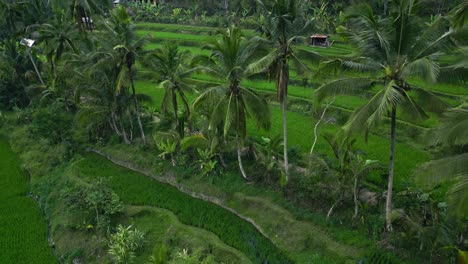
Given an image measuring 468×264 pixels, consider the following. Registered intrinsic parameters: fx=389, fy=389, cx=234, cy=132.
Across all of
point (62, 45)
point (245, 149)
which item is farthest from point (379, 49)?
point (62, 45)

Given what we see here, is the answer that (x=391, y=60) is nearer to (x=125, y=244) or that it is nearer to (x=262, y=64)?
(x=262, y=64)

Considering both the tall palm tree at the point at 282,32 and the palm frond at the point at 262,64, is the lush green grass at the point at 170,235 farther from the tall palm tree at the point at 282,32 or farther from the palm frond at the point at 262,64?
the palm frond at the point at 262,64

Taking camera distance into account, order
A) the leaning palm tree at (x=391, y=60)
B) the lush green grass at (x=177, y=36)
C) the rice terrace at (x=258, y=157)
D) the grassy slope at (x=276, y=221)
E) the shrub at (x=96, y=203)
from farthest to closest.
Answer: the lush green grass at (x=177, y=36) → the shrub at (x=96, y=203) → the grassy slope at (x=276, y=221) → the rice terrace at (x=258, y=157) → the leaning palm tree at (x=391, y=60)

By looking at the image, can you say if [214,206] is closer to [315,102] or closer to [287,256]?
[287,256]

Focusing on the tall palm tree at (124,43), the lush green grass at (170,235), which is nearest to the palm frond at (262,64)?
the lush green grass at (170,235)

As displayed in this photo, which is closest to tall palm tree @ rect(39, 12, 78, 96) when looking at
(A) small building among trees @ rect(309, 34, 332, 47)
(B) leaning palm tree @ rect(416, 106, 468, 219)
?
(A) small building among trees @ rect(309, 34, 332, 47)

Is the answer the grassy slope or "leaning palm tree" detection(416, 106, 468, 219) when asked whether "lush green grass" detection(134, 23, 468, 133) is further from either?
the grassy slope
